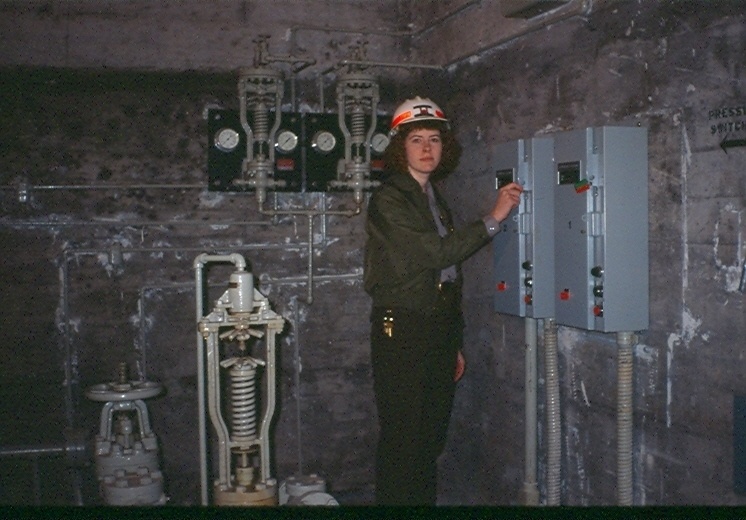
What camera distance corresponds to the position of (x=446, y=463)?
16.6 ft

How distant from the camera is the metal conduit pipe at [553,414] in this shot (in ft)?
12.4

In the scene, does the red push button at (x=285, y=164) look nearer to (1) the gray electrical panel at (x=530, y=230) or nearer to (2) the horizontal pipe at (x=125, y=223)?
(2) the horizontal pipe at (x=125, y=223)

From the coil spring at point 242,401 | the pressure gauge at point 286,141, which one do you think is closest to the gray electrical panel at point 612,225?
the coil spring at point 242,401

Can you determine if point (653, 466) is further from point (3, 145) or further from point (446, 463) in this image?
point (3, 145)

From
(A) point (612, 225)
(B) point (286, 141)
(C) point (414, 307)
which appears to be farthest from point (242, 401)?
(B) point (286, 141)

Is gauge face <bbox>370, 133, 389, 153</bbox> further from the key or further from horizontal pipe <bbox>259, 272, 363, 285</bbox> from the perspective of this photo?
the key

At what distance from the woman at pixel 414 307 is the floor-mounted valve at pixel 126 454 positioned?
117 centimetres

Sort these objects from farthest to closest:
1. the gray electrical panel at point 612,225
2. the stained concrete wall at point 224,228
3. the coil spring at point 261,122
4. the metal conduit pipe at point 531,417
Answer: the coil spring at point 261,122, the metal conduit pipe at point 531,417, the stained concrete wall at point 224,228, the gray electrical panel at point 612,225

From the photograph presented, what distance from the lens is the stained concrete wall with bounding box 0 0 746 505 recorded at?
388cm

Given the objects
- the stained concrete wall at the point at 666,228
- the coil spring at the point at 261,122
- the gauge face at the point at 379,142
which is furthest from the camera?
the gauge face at the point at 379,142

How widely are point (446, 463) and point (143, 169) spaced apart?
270 cm

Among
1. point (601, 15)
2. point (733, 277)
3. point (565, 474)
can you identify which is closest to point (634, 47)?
point (601, 15)

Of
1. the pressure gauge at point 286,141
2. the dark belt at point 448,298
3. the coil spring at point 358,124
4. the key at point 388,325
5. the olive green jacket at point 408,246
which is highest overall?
the coil spring at point 358,124

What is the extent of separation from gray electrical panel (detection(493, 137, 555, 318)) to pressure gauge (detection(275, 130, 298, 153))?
145 cm
